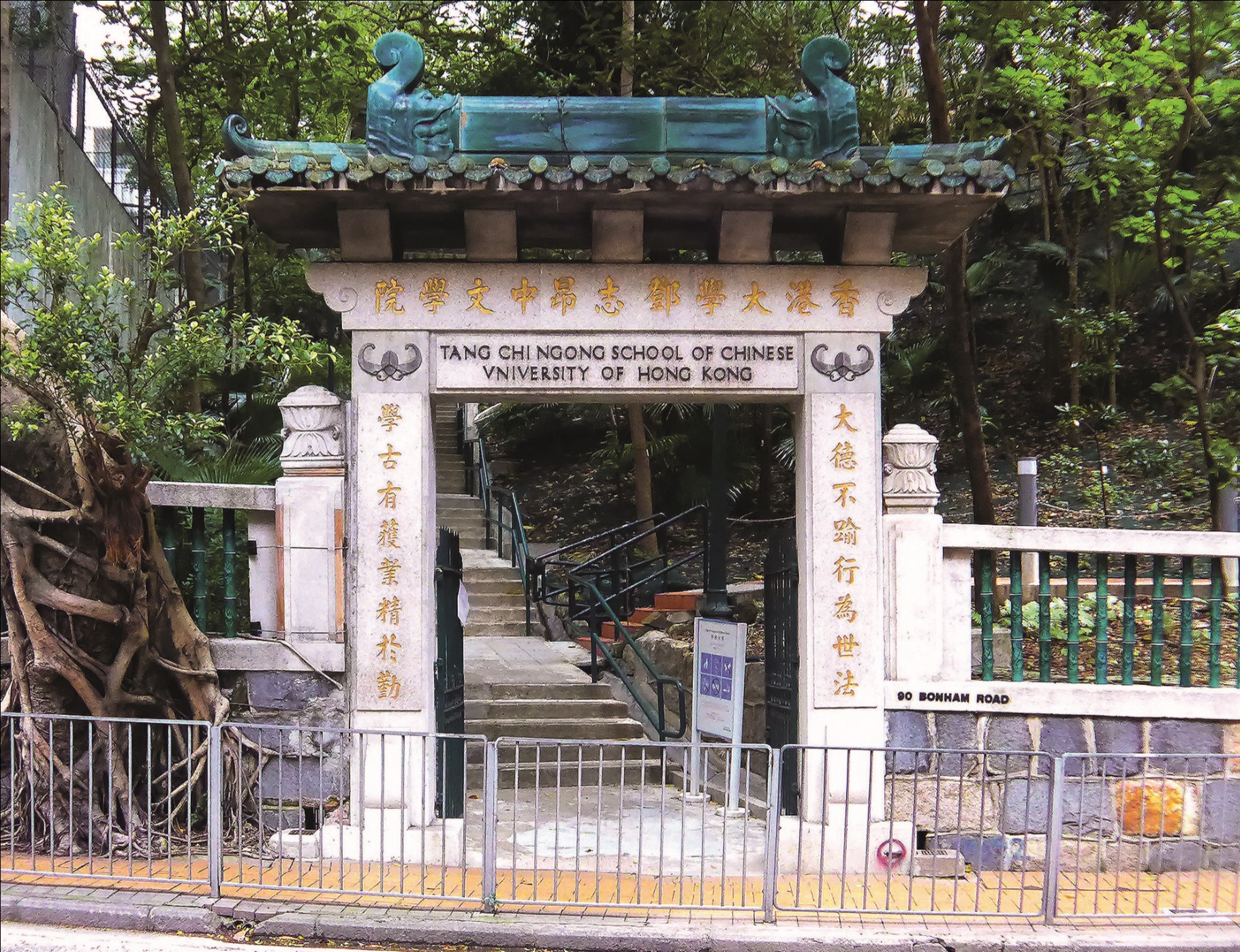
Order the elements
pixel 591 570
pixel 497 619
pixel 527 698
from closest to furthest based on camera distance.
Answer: pixel 527 698 → pixel 497 619 → pixel 591 570

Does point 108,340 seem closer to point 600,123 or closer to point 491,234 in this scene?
point 491,234

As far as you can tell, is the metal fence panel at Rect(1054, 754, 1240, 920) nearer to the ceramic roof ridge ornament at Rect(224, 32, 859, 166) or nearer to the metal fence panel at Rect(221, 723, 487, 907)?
the metal fence panel at Rect(221, 723, 487, 907)

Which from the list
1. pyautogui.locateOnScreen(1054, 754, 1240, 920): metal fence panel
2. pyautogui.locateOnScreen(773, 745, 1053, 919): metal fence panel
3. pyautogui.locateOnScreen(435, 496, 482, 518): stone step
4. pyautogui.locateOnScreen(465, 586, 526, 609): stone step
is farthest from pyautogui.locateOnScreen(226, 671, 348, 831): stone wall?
pyautogui.locateOnScreen(435, 496, 482, 518): stone step

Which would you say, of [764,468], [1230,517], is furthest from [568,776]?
[764,468]

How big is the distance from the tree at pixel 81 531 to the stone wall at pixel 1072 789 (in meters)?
4.54

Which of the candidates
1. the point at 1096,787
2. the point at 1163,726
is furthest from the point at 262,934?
the point at 1163,726

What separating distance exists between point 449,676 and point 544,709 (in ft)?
7.51

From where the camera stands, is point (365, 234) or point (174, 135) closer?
point (365, 234)

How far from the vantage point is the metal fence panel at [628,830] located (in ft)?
19.8

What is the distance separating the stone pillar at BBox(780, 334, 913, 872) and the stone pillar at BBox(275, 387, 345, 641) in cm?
305

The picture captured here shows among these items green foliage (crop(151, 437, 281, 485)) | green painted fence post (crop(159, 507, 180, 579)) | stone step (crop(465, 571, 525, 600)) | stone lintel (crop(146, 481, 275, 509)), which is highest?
green foliage (crop(151, 437, 281, 485))

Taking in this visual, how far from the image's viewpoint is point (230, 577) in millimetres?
7117

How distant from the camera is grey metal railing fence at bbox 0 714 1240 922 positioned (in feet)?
20.7

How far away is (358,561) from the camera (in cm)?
691
